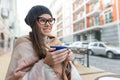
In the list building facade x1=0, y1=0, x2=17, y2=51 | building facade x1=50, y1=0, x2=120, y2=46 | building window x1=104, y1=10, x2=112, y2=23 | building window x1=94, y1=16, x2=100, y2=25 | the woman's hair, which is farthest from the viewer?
building window x1=94, y1=16, x2=100, y2=25

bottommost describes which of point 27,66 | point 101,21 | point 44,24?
point 27,66

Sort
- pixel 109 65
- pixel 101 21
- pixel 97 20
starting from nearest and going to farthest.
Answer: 1. pixel 109 65
2. pixel 101 21
3. pixel 97 20

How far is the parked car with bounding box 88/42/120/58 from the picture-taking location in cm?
1219

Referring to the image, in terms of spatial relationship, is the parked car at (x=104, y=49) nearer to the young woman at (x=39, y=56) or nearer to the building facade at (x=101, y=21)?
the building facade at (x=101, y=21)

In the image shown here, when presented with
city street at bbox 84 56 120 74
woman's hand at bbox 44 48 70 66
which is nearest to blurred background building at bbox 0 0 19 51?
city street at bbox 84 56 120 74

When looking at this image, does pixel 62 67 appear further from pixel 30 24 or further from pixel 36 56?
pixel 30 24

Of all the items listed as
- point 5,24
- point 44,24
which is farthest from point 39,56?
point 5,24

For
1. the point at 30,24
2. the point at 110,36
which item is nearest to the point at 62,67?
the point at 30,24

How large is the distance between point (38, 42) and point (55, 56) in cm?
20

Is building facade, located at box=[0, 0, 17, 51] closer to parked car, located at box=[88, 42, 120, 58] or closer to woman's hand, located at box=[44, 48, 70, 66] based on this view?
parked car, located at box=[88, 42, 120, 58]

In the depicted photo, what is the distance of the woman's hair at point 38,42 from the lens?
1.07 meters

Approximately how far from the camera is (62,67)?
3.45ft

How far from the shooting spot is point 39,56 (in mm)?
1072

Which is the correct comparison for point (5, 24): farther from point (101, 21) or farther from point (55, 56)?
point (55, 56)
